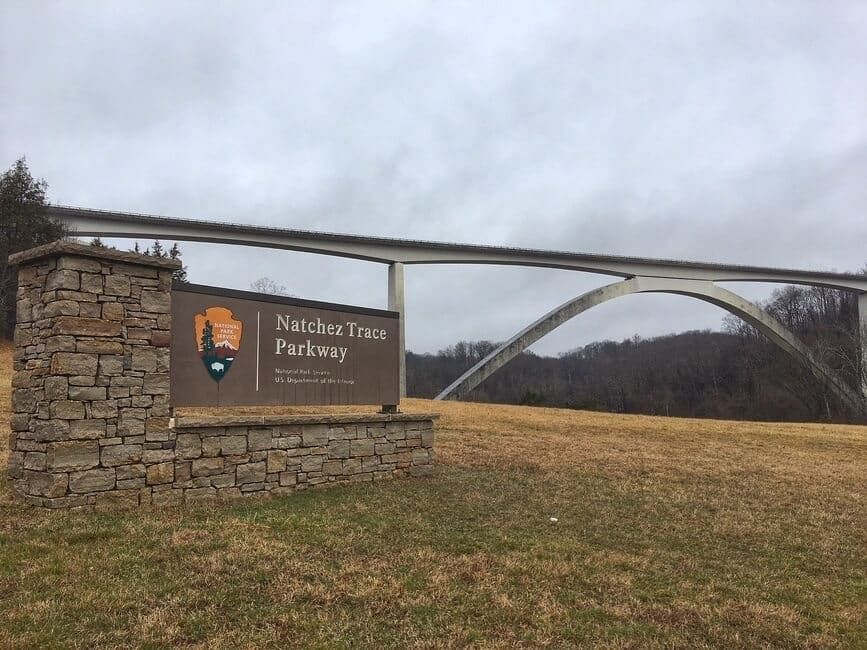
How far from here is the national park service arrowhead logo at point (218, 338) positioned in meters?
6.98

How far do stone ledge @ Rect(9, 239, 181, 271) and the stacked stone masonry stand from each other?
0.01 meters

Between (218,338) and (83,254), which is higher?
(83,254)

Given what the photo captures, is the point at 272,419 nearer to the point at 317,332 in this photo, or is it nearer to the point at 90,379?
the point at 317,332

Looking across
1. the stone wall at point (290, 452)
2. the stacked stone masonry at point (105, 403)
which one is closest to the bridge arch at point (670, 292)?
the stone wall at point (290, 452)

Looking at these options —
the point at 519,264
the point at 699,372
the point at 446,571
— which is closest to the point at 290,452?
the point at 446,571

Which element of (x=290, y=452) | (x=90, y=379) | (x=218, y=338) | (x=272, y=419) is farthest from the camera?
(x=290, y=452)

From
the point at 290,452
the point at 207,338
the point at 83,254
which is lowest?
the point at 290,452

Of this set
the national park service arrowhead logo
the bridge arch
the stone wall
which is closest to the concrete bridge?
the bridge arch

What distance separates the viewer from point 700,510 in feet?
25.7

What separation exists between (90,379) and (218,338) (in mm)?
1508

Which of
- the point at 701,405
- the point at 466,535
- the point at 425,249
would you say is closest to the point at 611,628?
the point at 466,535

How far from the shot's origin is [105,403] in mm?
6043

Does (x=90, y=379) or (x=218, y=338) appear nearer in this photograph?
(x=90, y=379)

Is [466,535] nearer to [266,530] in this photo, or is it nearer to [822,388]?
[266,530]
